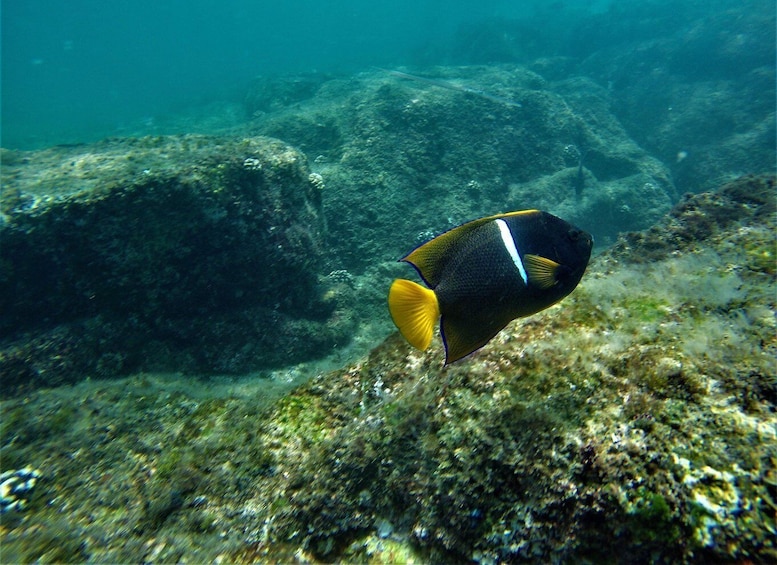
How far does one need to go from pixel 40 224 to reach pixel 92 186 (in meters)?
0.73

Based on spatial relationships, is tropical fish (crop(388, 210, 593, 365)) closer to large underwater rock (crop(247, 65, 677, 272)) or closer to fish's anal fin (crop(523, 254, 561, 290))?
fish's anal fin (crop(523, 254, 561, 290))

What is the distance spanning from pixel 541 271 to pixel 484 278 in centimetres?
22

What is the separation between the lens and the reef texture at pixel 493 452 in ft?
4.54

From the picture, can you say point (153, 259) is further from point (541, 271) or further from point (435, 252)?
point (541, 271)

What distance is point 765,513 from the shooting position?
1201mm

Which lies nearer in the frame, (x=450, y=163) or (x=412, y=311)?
(x=412, y=311)

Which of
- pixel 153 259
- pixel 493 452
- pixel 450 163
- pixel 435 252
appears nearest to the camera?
pixel 435 252

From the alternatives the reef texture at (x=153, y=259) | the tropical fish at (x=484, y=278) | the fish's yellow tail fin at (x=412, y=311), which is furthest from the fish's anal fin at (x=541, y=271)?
the reef texture at (x=153, y=259)

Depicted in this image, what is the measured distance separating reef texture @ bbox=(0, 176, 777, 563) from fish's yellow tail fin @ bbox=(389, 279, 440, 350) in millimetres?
749

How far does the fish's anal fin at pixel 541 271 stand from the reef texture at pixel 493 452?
2.32 feet

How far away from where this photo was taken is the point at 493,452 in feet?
5.66

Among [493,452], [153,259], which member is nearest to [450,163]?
[153,259]

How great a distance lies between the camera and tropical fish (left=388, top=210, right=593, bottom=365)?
4.60 ft

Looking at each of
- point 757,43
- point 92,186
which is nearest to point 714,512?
point 92,186
